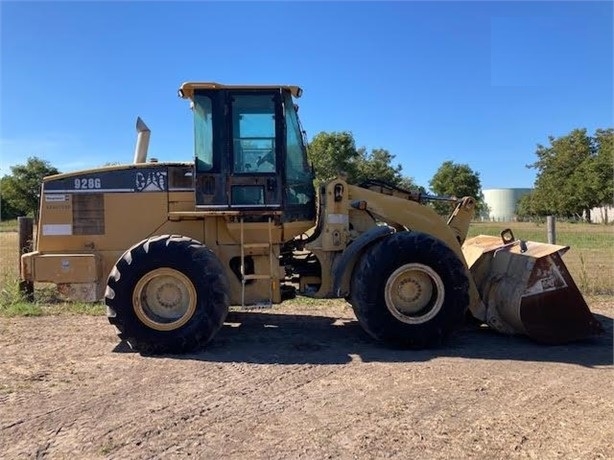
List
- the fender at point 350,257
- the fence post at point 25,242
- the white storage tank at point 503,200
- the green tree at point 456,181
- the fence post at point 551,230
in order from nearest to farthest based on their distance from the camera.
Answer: the fender at point 350,257 < the fence post at point 25,242 < the fence post at point 551,230 < the green tree at point 456,181 < the white storage tank at point 503,200

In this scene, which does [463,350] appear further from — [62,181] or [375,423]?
[62,181]

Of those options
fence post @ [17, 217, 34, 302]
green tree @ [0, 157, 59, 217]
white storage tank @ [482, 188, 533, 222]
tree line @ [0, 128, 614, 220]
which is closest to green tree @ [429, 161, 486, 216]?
tree line @ [0, 128, 614, 220]

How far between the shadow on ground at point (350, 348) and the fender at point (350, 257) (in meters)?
0.69

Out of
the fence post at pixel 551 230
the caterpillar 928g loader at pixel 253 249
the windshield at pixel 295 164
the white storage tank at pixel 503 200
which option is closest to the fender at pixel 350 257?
the caterpillar 928g loader at pixel 253 249

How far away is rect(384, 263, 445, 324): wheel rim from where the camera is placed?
6.53m

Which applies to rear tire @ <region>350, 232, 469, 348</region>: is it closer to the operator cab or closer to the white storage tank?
the operator cab

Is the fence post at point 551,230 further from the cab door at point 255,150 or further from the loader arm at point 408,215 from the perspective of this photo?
the cab door at point 255,150

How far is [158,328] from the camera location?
6312mm

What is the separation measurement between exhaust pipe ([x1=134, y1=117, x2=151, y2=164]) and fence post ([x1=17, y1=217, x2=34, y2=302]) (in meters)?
3.26

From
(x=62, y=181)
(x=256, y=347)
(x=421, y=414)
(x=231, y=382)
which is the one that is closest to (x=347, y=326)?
(x=256, y=347)

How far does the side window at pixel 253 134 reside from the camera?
22.1ft

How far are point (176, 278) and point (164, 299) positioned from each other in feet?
0.99

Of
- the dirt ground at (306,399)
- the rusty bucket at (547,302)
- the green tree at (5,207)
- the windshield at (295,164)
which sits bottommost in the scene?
the dirt ground at (306,399)

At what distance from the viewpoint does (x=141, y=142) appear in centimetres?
764
